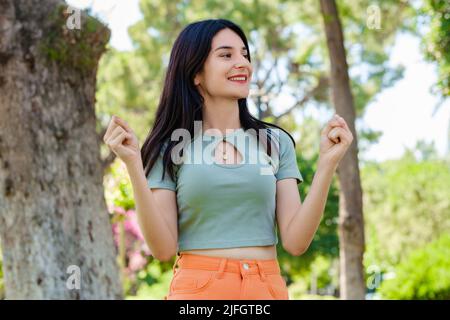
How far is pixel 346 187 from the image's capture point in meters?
8.28

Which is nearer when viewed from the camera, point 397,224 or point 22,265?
point 22,265

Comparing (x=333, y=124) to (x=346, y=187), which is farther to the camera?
(x=346, y=187)

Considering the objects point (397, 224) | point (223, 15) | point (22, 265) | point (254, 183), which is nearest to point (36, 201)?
point (22, 265)

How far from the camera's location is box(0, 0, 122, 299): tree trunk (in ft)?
18.6

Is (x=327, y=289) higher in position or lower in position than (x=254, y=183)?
lower

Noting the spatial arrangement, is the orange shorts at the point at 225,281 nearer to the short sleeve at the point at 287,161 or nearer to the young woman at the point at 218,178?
the young woman at the point at 218,178

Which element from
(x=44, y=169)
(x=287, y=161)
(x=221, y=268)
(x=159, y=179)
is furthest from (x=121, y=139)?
(x=44, y=169)

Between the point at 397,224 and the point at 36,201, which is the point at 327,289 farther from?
the point at 36,201

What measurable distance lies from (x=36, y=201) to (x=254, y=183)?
12.6 feet

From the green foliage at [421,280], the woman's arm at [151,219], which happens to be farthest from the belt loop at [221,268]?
the green foliage at [421,280]

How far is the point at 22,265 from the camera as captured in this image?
18.7 feet

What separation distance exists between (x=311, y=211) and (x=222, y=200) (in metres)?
0.26

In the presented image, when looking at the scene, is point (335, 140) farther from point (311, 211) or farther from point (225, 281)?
point (225, 281)
